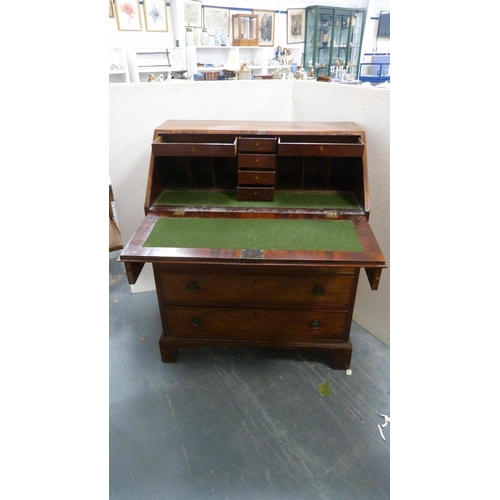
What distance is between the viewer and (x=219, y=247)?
1.35 meters

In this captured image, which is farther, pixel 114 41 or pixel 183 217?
pixel 114 41

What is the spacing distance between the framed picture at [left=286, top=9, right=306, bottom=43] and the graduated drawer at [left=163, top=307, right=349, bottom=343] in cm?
596

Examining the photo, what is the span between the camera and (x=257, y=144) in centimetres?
164

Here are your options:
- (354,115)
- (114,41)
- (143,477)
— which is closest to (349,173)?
(354,115)

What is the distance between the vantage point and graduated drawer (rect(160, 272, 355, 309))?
5.16 feet

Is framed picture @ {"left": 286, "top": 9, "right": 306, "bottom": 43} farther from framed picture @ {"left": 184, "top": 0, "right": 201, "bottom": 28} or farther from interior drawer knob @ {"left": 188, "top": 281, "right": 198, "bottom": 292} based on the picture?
interior drawer knob @ {"left": 188, "top": 281, "right": 198, "bottom": 292}

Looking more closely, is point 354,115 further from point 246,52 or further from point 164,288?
point 246,52

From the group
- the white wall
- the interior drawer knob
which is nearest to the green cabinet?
the white wall

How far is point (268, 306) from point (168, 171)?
892mm

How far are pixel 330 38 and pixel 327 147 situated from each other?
5866mm

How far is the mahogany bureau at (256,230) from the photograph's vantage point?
141 cm

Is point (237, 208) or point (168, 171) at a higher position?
point (168, 171)

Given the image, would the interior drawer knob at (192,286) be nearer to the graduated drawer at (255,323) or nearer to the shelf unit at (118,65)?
the graduated drawer at (255,323)

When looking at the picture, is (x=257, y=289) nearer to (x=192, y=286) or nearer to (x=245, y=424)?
(x=192, y=286)
